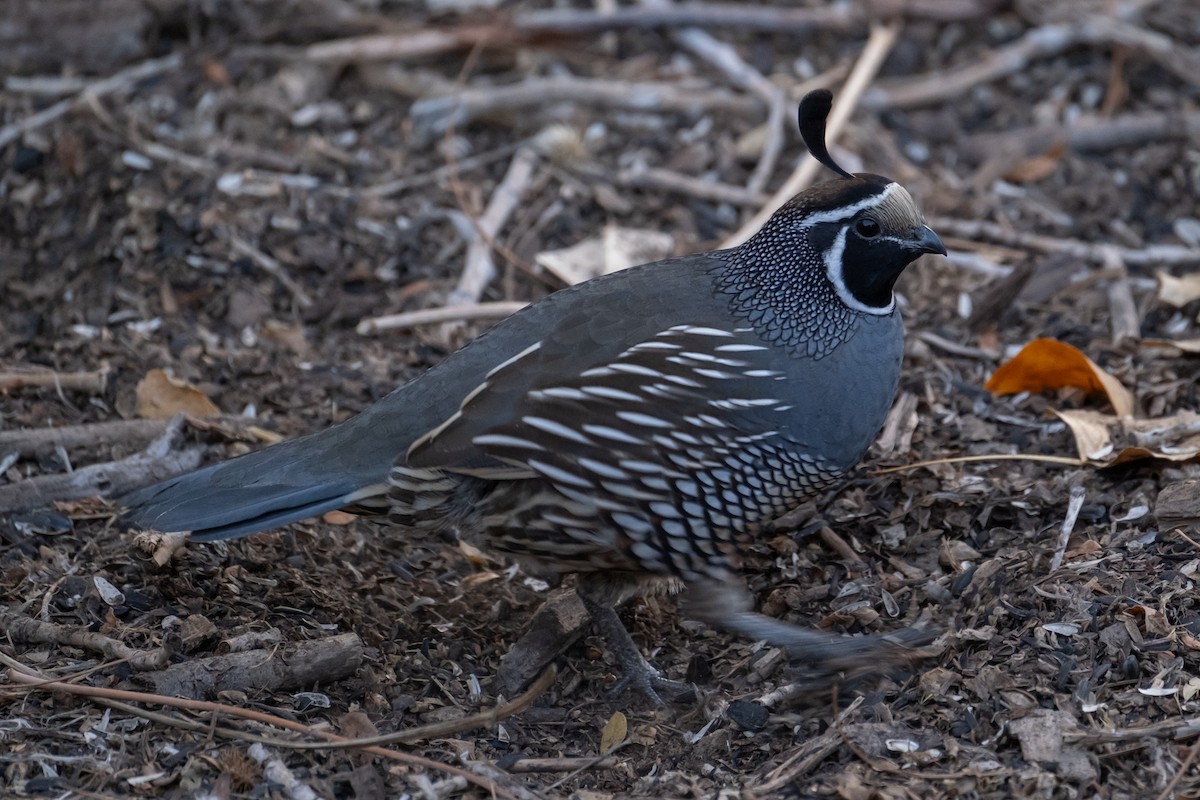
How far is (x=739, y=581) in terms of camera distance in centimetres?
501

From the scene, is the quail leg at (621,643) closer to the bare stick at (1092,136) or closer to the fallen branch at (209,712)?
the fallen branch at (209,712)

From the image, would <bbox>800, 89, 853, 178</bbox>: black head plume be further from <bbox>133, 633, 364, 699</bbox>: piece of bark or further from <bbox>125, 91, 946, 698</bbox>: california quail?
<bbox>133, 633, 364, 699</bbox>: piece of bark

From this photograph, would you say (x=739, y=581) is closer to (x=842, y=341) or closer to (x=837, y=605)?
(x=837, y=605)

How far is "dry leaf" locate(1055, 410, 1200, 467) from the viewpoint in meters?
5.08

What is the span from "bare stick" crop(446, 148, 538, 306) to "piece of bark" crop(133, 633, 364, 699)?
2465mm

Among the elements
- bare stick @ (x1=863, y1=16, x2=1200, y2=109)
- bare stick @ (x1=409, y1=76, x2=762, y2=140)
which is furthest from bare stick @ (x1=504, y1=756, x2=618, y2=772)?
bare stick @ (x1=863, y1=16, x2=1200, y2=109)

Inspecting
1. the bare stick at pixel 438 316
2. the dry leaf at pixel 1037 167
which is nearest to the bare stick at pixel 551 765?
the bare stick at pixel 438 316

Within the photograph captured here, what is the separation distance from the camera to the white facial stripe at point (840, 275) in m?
4.92

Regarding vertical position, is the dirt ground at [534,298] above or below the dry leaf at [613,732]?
above

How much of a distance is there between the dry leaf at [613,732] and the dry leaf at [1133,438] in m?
2.05

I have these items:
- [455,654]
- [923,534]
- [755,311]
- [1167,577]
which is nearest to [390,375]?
[455,654]

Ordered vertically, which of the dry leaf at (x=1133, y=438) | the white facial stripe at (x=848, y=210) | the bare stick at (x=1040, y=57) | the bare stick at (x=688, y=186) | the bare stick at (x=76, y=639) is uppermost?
the bare stick at (x=1040, y=57)

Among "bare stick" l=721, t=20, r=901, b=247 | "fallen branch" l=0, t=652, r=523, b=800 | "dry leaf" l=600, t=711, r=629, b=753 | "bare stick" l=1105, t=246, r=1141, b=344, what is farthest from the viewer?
"bare stick" l=721, t=20, r=901, b=247

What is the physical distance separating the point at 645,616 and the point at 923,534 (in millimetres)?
1112
